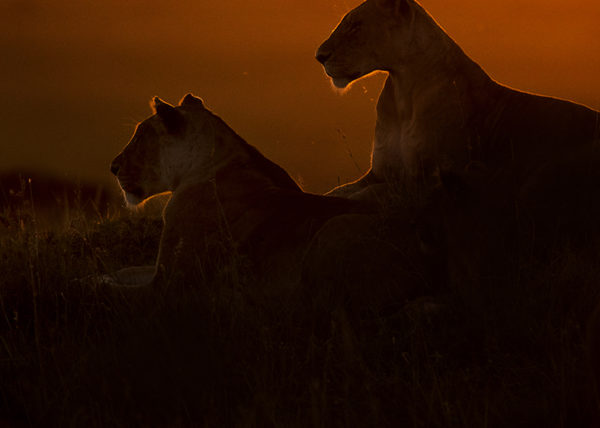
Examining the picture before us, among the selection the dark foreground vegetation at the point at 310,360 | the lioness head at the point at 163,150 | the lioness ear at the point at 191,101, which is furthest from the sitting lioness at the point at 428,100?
the dark foreground vegetation at the point at 310,360

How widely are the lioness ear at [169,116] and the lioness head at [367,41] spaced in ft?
4.99

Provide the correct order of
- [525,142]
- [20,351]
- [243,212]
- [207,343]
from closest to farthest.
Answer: [207,343], [20,351], [243,212], [525,142]

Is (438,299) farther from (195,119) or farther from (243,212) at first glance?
(195,119)

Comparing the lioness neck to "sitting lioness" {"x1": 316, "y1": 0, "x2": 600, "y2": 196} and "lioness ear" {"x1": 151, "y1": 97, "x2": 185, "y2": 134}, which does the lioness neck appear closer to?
"sitting lioness" {"x1": 316, "y1": 0, "x2": 600, "y2": 196}

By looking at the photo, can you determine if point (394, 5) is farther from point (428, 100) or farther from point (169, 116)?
point (169, 116)

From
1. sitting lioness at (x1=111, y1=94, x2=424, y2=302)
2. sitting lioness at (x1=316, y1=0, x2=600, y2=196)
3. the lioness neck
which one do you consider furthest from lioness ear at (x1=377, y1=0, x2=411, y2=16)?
sitting lioness at (x1=111, y1=94, x2=424, y2=302)

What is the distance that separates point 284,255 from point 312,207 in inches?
17.5

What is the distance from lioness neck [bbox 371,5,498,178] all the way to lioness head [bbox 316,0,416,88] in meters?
0.10

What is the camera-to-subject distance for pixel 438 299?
542cm

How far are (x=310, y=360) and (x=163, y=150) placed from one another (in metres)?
3.12

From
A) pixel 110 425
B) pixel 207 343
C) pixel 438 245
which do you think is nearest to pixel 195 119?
pixel 438 245

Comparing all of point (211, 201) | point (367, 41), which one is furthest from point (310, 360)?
point (367, 41)

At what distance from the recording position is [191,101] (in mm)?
7520

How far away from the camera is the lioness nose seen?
8.29 metres
